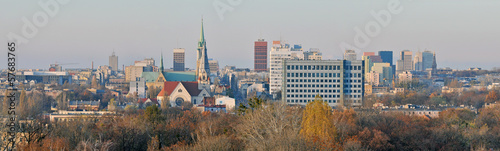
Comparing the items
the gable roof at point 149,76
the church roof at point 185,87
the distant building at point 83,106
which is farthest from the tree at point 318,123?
the gable roof at point 149,76

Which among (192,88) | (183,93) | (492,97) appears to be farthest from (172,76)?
(492,97)

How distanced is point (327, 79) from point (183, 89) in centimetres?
2025

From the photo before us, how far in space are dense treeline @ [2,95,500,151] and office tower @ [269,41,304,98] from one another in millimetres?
73006

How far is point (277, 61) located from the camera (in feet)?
451

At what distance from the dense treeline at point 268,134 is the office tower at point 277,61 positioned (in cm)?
7301

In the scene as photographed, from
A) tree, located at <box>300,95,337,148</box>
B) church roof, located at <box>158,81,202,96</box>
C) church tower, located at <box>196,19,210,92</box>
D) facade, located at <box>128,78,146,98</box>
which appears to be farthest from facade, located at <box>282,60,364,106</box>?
tree, located at <box>300,95,337,148</box>

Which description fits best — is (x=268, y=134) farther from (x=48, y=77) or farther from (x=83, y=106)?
(x=48, y=77)

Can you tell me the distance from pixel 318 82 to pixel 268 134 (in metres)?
57.3

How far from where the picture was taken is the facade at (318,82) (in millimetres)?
94062

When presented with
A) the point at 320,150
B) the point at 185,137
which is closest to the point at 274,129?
the point at 320,150

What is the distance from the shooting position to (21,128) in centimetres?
4100

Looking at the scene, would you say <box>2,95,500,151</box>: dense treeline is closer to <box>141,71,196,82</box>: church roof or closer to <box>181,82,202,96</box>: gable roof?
<box>181,82,202,96</box>: gable roof

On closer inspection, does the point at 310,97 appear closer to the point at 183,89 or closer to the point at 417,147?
the point at 183,89

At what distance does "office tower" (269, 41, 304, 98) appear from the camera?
13225 cm
